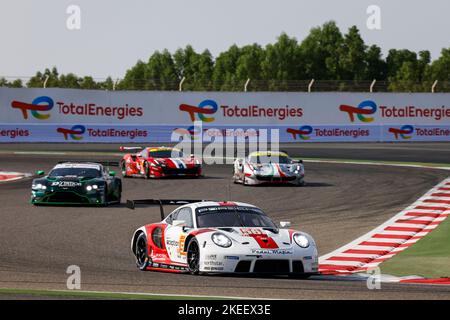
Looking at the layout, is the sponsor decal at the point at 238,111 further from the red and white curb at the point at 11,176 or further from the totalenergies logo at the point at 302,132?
the red and white curb at the point at 11,176

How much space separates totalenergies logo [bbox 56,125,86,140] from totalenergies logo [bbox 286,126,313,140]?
998 centimetres

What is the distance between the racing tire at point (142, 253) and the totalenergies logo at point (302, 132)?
3584 centimetres

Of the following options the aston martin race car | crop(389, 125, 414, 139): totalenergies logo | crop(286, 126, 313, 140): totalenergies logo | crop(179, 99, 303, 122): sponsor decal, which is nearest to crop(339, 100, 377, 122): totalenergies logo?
crop(389, 125, 414, 139): totalenergies logo

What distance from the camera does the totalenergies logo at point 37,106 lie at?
49.6 meters

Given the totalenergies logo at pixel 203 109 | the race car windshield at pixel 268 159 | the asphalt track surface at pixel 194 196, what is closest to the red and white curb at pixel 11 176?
the asphalt track surface at pixel 194 196

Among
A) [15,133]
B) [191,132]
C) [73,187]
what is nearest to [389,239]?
[73,187]

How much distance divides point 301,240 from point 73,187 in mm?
10639

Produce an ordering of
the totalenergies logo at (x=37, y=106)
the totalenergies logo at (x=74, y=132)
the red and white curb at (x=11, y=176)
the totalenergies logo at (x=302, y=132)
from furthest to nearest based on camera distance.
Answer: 1. the totalenergies logo at (x=302, y=132)
2. the totalenergies logo at (x=74, y=132)
3. the totalenergies logo at (x=37, y=106)
4. the red and white curb at (x=11, y=176)

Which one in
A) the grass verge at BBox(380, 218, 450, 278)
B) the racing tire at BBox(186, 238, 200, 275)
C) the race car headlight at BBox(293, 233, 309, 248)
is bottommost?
the grass verge at BBox(380, 218, 450, 278)

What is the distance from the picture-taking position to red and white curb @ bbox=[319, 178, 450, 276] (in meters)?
17.5

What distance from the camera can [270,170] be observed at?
100 ft

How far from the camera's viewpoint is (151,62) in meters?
164

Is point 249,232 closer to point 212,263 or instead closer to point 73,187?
point 212,263

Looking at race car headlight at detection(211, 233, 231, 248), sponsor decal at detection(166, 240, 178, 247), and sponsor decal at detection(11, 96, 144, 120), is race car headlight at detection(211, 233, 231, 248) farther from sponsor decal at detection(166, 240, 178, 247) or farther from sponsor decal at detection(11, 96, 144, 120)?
sponsor decal at detection(11, 96, 144, 120)
